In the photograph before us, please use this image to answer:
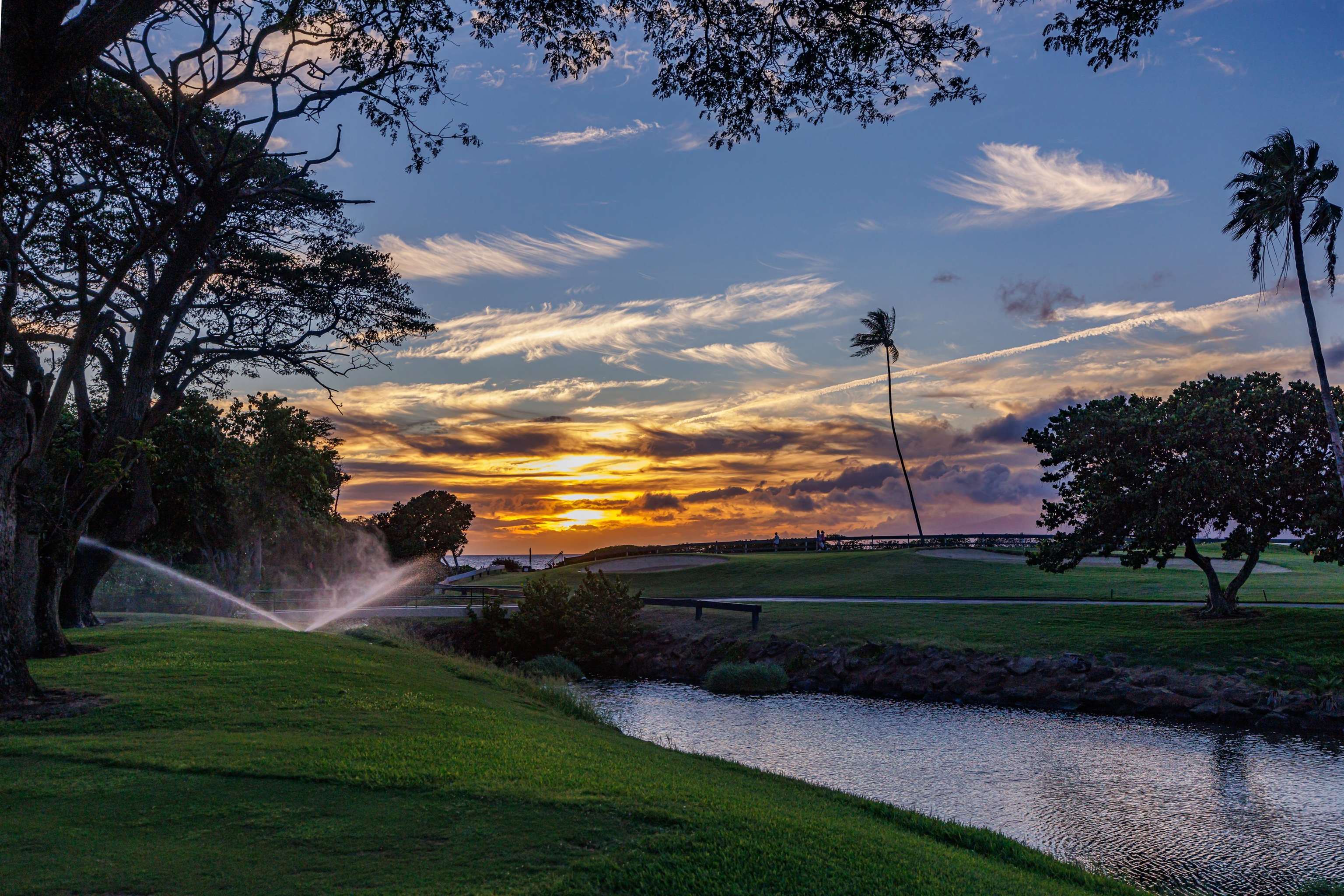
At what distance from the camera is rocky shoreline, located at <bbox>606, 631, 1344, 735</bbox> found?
23078mm

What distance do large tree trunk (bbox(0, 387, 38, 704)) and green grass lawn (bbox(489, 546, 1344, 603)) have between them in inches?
1356

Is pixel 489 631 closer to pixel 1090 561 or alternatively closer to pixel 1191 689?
pixel 1191 689

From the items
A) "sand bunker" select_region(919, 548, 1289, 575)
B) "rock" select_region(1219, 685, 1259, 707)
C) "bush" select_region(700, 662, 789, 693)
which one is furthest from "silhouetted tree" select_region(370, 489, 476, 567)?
"rock" select_region(1219, 685, 1259, 707)

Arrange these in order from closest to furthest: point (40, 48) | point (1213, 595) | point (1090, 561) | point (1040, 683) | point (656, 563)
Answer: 1. point (40, 48)
2. point (1040, 683)
3. point (1213, 595)
4. point (1090, 561)
5. point (656, 563)

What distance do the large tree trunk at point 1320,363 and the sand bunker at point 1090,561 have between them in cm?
2210

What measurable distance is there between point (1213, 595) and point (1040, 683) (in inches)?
381

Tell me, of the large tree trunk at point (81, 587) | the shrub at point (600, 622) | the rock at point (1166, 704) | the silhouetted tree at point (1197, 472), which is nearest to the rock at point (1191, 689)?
the rock at point (1166, 704)

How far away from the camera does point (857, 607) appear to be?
36750 millimetres

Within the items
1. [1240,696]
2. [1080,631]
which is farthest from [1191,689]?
[1080,631]

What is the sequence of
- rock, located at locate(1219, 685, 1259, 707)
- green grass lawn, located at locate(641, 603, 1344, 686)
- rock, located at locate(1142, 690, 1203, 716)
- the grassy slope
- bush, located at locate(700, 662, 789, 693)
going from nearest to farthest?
the grassy slope, rock, located at locate(1219, 685, 1259, 707), rock, located at locate(1142, 690, 1203, 716), green grass lawn, located at locate(641, 603, 1344, 686), bush, located at locate(700, 662, 789, 693)

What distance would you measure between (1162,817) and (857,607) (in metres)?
21.7

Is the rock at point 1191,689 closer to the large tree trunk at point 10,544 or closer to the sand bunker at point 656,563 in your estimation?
the large tree trunk at point 10,544

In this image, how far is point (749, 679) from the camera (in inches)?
1146

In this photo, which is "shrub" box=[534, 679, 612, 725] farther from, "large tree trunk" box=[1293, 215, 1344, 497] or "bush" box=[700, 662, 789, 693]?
"large tree trunk" box=[1293, 215, 1344, 497]
